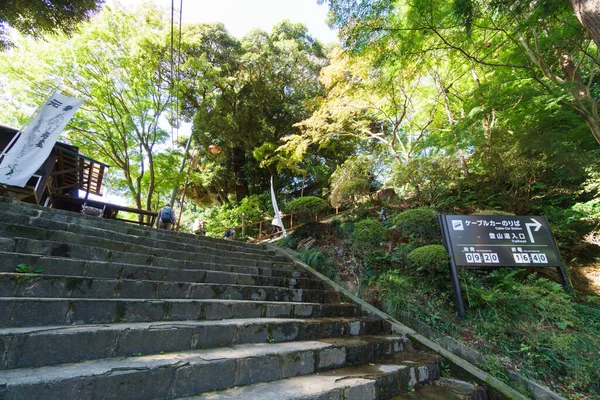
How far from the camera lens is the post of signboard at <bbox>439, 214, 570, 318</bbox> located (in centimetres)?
380

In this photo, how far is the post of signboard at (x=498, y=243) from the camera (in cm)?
Answer: 380

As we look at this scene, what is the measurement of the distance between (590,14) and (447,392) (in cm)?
478

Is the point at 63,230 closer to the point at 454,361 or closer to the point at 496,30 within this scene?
the point at 454,361

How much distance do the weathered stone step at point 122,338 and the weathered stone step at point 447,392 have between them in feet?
3.70

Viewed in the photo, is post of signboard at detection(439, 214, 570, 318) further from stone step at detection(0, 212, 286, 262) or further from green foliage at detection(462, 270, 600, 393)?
stone step at detection(0, 212, 286, 262)

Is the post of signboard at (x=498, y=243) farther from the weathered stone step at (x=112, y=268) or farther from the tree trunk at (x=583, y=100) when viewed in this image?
the weathered stone step at (x=112, y=268)

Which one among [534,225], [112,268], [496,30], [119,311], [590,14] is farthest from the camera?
[496,30]

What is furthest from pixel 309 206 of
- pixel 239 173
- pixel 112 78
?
pixel 112 78

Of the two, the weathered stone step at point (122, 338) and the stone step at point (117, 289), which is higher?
the stone step at point (117, 289)

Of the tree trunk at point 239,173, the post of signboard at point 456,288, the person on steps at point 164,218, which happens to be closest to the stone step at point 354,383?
the post of signboard at point 456,288

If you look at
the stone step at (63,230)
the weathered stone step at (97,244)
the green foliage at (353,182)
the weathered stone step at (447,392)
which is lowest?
the weathered stone step at (447,392)

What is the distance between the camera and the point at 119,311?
1.96m

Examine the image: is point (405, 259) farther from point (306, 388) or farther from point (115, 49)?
point (115, 49)

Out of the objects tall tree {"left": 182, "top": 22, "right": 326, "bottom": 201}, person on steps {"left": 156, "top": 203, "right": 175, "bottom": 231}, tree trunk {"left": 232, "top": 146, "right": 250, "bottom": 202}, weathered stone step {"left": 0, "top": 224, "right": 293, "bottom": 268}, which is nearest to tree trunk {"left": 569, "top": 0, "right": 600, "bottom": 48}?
weathered stone step {"left": 0, "top": 224, "right": 293, "bottom": 268}
